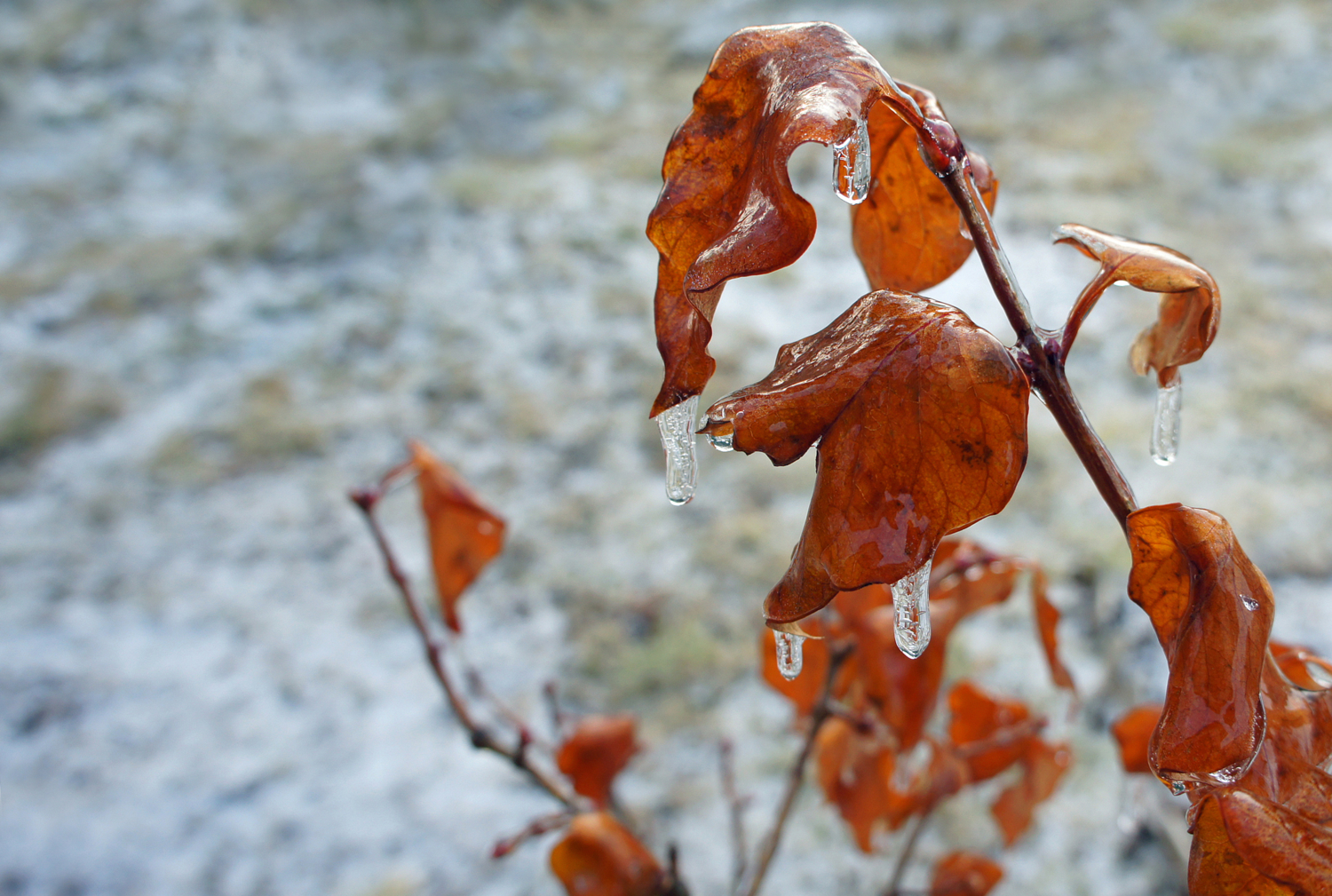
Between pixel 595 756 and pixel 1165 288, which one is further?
pixel 595 756

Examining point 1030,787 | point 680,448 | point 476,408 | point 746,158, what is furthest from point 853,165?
point 476,408

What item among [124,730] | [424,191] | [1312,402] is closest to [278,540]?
[124,730]

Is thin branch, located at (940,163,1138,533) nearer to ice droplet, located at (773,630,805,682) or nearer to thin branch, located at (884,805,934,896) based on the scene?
ice droplet, located at (773,630,805,682)

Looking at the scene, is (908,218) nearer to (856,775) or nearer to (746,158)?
(746,158)

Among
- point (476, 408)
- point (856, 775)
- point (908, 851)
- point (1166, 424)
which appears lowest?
point (476, 408)

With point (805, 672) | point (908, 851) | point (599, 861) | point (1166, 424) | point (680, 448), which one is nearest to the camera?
point (680, 448)

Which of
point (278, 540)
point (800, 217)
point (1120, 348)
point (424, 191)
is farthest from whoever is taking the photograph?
point (424, 191)

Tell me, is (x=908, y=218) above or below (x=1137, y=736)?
above

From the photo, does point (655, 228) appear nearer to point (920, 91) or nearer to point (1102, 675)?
point (920, 91)

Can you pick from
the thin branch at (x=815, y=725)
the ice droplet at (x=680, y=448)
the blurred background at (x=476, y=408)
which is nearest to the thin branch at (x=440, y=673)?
the thin branch at (x=815, y=725)
